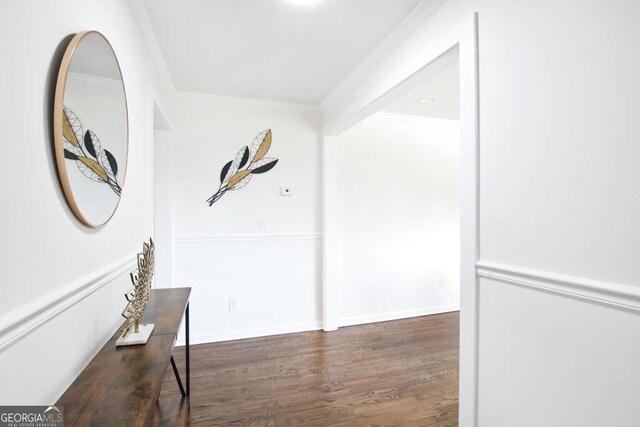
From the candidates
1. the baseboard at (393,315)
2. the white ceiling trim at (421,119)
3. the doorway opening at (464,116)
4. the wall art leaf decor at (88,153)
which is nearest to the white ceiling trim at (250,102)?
the white ceiling trim at (421,119)

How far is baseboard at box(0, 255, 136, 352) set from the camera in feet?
2.25

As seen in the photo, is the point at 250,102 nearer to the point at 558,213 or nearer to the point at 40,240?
the point at 40,240

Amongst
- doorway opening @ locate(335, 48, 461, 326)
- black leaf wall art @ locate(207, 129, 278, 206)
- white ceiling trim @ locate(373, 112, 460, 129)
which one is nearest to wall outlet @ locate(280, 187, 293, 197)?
black leaf wall art @ locate(207, 129, 278, 206)

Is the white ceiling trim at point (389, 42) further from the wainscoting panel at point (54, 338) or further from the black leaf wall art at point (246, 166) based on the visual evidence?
the wainscoting panel at point (54, 338)

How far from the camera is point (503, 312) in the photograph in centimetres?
129

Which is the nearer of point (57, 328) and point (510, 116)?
point (57, 328)

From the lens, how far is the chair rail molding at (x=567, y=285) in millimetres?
891

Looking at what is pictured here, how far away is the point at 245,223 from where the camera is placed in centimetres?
324

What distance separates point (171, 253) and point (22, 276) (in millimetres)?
2367

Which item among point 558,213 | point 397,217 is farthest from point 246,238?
point 558,213

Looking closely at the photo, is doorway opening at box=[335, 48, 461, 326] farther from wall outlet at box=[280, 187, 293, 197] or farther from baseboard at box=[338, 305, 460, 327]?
wall outlet at box=[280, 187, 293, 197]

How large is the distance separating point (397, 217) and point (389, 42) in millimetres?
2176

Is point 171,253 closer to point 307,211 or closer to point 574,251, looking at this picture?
point 307,211

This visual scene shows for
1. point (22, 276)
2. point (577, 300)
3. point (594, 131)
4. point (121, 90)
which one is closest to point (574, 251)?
point (577, 300)
